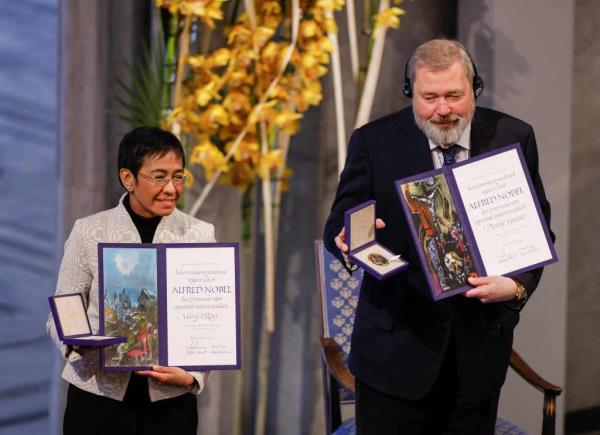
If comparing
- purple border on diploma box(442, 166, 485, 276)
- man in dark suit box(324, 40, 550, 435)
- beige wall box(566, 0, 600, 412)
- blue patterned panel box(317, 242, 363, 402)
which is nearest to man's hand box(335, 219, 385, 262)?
man in dark suit box(324, 40, 550, 435)

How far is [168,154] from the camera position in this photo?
2.44m

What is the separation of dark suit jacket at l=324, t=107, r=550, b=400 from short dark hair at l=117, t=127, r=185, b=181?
1.43 ft

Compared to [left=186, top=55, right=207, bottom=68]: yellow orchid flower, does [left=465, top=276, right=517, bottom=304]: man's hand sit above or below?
below

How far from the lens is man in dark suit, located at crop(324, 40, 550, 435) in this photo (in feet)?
7.58

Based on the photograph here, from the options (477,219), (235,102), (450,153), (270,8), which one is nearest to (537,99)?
(270,8)

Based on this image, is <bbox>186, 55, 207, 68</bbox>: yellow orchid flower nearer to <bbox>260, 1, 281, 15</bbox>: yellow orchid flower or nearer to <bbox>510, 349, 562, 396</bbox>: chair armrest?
<bbox>260, 1, 281, 15</bbox>: yellow orchid flower

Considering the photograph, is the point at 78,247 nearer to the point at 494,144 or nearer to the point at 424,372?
the point at 424,372

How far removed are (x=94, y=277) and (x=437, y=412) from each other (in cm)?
91

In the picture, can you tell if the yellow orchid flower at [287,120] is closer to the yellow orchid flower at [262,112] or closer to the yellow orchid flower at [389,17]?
the yellow orchid flower at [262,112]

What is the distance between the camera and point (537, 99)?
425 centimetres

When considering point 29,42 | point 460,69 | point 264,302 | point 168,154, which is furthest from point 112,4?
point 460,69

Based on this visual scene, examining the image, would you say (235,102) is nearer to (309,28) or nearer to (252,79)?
(252,79)

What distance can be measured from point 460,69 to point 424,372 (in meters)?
0.72
